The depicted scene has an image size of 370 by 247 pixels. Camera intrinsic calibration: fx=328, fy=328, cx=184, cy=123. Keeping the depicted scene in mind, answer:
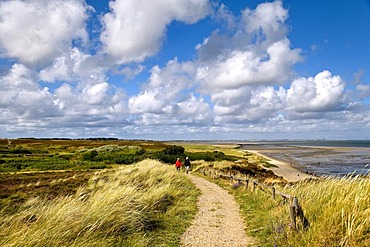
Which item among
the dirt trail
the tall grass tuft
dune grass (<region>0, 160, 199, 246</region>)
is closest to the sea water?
the tall grass tuft

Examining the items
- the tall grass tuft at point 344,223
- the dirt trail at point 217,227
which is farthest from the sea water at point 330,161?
the dirt trail at point 217,227

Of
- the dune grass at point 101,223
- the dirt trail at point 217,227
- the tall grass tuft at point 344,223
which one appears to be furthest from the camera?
the dirt trail at point 217,227

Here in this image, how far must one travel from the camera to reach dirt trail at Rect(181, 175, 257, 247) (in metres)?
8.77

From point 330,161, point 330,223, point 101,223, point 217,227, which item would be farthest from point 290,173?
point 101,223

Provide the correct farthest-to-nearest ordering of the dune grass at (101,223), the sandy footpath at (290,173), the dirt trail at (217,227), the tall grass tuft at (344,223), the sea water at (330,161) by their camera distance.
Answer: the sea water at (330,161) → the sandy footpath at (290,173) → the dirt trail at (217,227) → the dune grass at (101,223) → the tall grass tuft at (344,223)

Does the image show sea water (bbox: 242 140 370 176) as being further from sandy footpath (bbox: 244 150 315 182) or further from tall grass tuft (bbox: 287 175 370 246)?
sandy footpath (bbox: 244 150 315 182)

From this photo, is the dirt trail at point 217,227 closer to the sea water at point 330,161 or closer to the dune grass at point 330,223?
the dune grass at point 330,223

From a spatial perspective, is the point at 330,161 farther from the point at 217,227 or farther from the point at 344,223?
the point at 344,223

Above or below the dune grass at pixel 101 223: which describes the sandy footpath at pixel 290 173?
below

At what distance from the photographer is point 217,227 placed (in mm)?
10367

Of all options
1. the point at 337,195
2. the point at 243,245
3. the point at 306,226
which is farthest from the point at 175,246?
the point at 337,195

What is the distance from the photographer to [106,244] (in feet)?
24.4

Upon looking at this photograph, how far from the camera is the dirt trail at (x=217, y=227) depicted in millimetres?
8766

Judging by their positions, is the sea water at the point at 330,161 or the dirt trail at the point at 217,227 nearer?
the dirt trail at the point at 217,227
